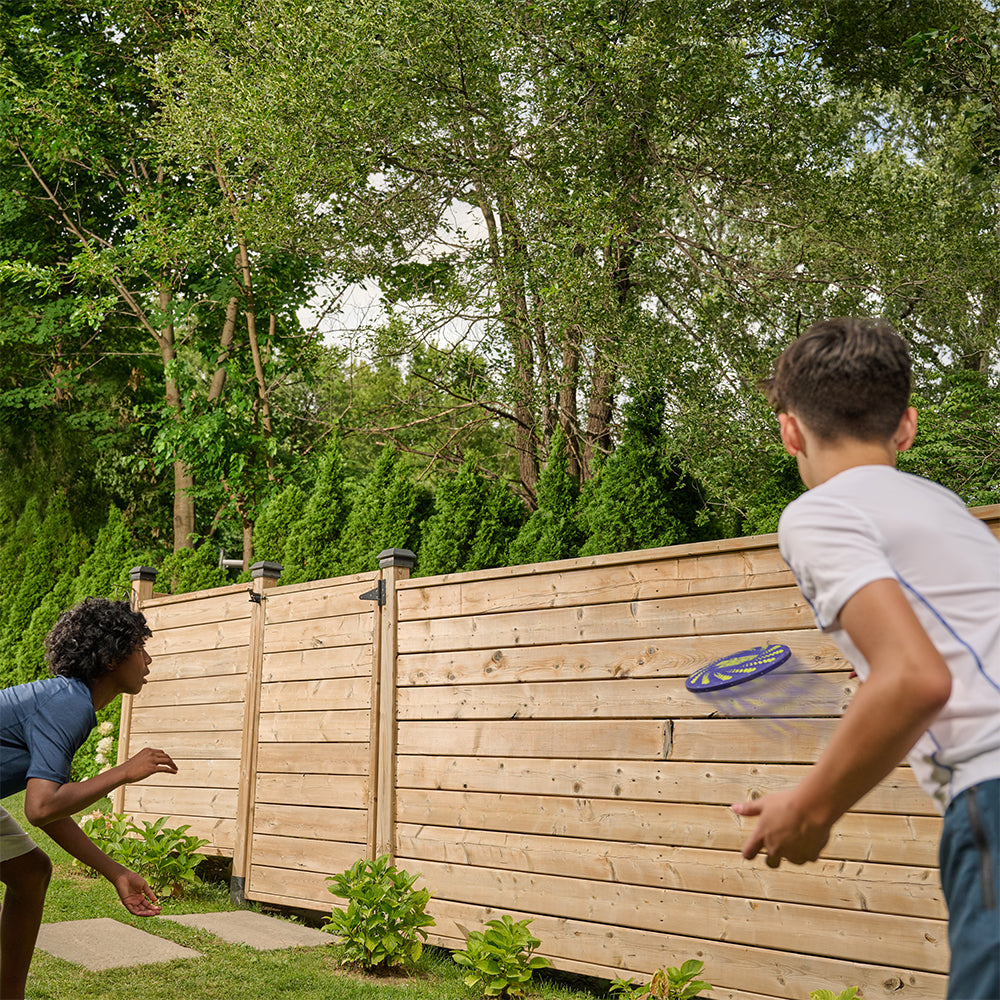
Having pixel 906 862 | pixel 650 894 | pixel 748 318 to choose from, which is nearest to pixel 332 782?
pixel 650 894

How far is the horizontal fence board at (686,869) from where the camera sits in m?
3.62

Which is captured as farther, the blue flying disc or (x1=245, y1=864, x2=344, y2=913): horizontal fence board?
(x1=245, y1=864, x2=344, y2=913): horizontal fence board

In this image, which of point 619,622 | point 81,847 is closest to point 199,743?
point 619,622

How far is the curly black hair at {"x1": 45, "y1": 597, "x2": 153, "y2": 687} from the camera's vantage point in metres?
3.31

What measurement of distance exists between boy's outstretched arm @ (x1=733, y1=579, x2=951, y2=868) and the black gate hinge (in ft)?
16.2

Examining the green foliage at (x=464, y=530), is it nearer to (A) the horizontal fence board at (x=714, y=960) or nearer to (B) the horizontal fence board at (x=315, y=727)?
(B) the horizontal fence board at (x=315, y=727)

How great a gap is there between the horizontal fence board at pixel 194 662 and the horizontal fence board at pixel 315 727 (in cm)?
61

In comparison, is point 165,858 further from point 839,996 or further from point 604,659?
point 839,996

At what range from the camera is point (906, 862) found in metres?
3.61

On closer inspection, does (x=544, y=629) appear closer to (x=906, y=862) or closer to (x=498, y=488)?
(x=906, y=862)

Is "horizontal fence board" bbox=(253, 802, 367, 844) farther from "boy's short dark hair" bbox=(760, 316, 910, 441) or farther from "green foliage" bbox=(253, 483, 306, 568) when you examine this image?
"boy's short dark hair" bbox=(760, 316, 910, 441)

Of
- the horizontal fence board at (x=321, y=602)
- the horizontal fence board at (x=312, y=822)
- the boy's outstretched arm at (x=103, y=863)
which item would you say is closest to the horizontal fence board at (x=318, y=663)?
the horizontal fence board at (x=321, y=602)

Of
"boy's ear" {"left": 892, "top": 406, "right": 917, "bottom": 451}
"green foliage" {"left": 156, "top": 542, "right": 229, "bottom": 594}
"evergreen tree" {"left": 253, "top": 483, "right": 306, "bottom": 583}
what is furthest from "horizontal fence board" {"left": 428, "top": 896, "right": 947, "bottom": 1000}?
"green foliage" {"left": 156, "top": 542, "right": 229, "bottom": 594}

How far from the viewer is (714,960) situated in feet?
13.5
